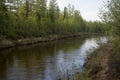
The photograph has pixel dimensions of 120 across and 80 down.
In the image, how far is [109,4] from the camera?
24016 millimetres

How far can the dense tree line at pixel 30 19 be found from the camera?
58.6m

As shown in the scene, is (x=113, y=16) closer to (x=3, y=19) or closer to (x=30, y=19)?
(x=3, y=19)

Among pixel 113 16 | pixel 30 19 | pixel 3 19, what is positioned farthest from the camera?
pixel 30 19

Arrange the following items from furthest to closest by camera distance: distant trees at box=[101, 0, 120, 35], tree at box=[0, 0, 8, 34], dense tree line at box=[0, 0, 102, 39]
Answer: dense tree line at box=[0, 0, 102, 39] → tree at box=[0, 0, 8, 34] → distant trees at box=[101, 0, 120, 35]

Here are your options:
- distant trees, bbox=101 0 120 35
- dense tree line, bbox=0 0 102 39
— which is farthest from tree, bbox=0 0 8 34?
distant trees, bbox=101 0 120 35

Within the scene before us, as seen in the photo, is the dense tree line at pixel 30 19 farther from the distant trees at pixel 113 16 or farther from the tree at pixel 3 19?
the distant trees at pixel 113 16

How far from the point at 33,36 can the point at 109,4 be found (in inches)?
2064

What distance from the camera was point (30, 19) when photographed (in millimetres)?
77875

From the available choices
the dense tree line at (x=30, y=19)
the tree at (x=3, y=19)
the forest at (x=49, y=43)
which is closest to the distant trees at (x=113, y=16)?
the forest at (x=49, y=43)

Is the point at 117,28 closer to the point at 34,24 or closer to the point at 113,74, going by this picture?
the point at 113,74

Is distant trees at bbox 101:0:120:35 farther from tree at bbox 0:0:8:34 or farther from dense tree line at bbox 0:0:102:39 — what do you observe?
tree at bbox 0:0:8:34

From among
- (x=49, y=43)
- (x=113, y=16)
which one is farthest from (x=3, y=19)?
(x=113, y=16)

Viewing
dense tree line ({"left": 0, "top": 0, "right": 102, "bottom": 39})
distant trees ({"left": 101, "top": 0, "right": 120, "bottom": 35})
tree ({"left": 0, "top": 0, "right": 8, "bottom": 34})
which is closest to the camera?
distant trees ({"left": 101, "top": 0, "right": 120, "bottom": 35})

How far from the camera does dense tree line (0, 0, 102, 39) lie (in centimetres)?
5865
